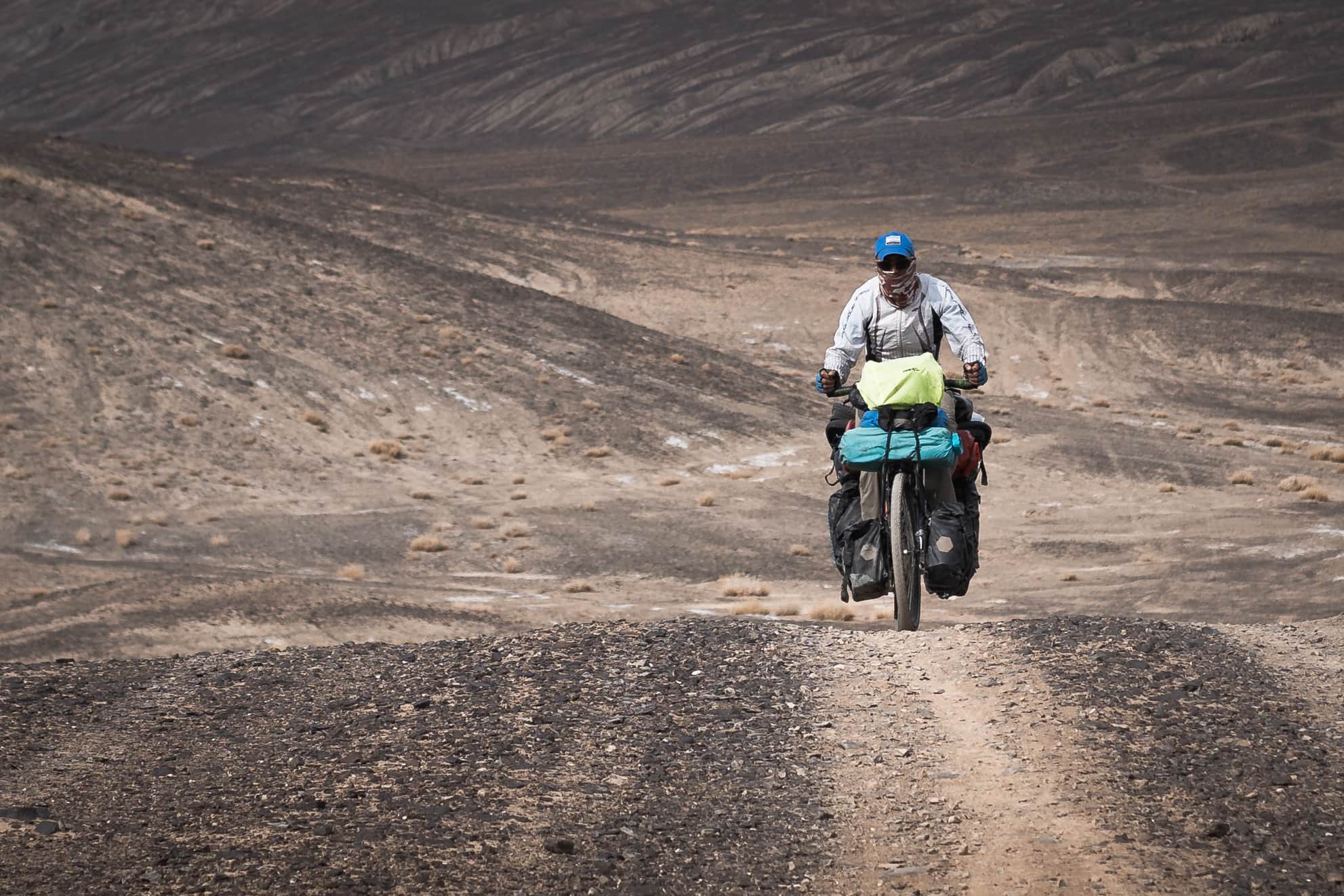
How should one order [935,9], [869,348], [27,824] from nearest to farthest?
[27,824]
[869,348]
[935,9]

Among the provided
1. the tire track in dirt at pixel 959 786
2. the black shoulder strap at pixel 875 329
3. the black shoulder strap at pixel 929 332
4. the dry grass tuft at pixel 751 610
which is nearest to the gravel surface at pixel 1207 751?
the tire track in dirt at pixel 959 786

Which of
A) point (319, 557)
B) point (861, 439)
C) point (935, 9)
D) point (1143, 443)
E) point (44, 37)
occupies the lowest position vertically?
point (1143, 443)

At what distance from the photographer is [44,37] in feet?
617

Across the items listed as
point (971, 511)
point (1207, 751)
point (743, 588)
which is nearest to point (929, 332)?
Answer: point (971, 511)

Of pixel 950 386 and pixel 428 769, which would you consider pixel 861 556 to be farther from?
pixel 428 769

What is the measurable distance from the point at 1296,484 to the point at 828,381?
760 inches

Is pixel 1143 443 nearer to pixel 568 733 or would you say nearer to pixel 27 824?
pixel 568 733

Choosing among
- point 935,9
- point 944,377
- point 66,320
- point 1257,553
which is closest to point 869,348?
point 944,377

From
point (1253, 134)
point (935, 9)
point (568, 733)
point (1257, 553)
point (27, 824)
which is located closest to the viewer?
point (27, 824)

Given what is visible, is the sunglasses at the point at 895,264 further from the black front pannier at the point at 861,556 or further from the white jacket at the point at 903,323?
the black front pannier at the point at 861,556

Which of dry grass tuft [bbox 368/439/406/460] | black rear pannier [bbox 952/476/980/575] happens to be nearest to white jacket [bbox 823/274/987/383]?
black rear pannier [bbox 952/476/980/575]

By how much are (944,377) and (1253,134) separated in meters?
99.5

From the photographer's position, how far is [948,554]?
686 centimetres

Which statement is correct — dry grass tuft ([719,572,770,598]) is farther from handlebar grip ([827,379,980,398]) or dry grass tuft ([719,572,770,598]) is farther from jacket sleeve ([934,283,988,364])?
jacket sleeve ([934,283,988,364])
